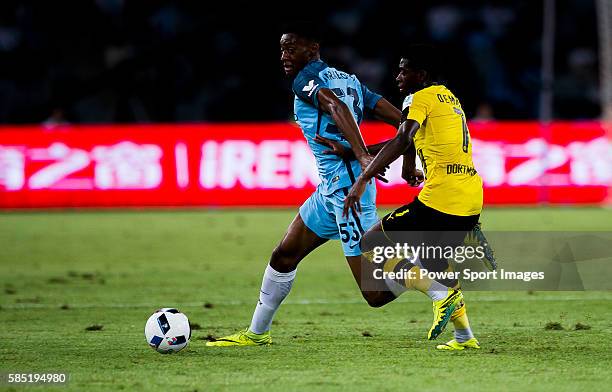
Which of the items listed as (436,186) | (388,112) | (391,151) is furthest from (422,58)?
(436,186)

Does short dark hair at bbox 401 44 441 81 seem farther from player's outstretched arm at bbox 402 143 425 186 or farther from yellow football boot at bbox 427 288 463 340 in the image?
yellow football boot at bbox 427 288 463 340

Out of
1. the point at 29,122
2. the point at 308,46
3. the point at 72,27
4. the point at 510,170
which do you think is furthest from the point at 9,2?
the point at 308,46

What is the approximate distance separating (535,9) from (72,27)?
11.2 metres

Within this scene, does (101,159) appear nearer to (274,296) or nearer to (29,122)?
(29,122)

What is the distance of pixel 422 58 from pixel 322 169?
3.40ft

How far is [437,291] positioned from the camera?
716 centimetres

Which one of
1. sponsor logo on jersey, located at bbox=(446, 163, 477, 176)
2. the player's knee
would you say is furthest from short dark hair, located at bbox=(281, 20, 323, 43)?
the player's knee

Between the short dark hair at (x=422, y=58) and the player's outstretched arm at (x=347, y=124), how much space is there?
0.53 metres

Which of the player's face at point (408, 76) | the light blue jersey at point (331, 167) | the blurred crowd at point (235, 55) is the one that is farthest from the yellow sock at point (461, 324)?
the blurred crowd at point (235, 55)

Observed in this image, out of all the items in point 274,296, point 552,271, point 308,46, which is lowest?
point 552,271

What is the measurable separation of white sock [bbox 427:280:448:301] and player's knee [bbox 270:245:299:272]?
3.55 ft

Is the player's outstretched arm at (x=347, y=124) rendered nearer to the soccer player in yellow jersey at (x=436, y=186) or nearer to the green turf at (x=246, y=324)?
the soccer player in yellow jersey at (x=436, y=186)

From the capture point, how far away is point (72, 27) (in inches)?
1036

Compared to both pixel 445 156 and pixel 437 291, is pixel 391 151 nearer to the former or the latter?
pixel 445 156
